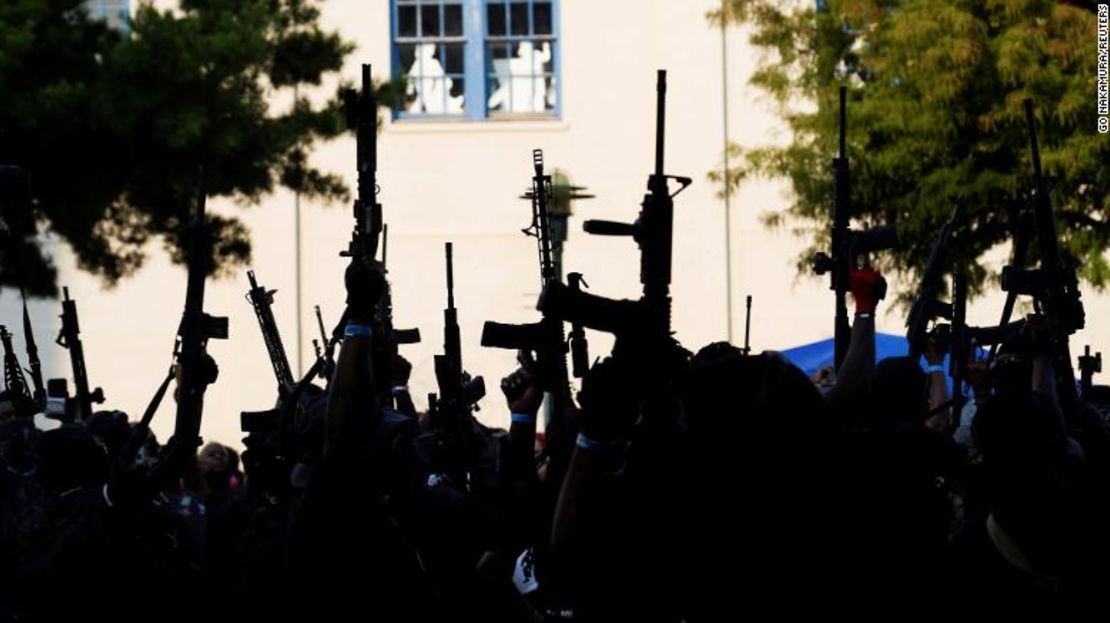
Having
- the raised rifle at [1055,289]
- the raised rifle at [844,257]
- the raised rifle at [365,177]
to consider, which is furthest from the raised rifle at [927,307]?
the raised rifle at [365,177]

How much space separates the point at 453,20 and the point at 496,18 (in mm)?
484

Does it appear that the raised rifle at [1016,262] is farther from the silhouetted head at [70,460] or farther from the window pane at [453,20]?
the window pane at [453,20]

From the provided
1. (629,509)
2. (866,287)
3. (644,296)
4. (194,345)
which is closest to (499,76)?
(194,345)

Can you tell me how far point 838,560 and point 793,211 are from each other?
15.6 meters

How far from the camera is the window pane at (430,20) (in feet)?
80.5

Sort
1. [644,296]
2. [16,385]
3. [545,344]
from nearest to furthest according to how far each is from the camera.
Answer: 1. [644,296]
2. [545,344]
3. [16,385]

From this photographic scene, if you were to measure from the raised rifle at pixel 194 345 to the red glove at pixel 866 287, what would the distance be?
2.20 meters

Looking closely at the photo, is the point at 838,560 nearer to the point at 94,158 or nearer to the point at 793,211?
the point at 94,158

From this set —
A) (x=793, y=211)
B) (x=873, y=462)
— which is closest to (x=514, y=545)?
(x=873, y=462)

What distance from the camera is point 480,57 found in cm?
2464

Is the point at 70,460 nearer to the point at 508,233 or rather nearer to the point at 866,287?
the point at 866,287

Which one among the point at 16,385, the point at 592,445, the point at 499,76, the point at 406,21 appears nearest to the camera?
the point at 592,445

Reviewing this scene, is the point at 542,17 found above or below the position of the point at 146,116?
above

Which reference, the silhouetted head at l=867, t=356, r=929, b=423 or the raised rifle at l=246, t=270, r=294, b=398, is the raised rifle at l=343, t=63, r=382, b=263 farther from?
the raised rifle at l=246, t=270, r=294, b=398
